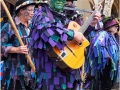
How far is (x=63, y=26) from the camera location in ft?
12.0

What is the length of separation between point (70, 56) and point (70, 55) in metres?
0.01

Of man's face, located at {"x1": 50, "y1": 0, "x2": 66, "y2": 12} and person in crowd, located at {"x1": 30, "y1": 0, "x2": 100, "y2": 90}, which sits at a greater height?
man's face, located at {"x1": 50, "y1": 0, "x2": 66, "y2": 12}

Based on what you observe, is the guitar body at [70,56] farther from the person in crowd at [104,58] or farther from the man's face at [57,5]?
the person in crowd at [104,58]

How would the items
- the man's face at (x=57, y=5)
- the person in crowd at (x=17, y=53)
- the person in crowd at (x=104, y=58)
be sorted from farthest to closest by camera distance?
the person in crowd at (x=104, y=58) → the person in crowd at (x=17, y=53) → the man's face at (x=57, y=5)

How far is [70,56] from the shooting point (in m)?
3.55

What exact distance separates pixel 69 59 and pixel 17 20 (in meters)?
1.09

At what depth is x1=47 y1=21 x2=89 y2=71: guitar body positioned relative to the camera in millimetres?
3463

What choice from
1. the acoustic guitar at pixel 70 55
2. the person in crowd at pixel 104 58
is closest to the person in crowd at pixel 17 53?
the acoustic guitar at pixel 70 55

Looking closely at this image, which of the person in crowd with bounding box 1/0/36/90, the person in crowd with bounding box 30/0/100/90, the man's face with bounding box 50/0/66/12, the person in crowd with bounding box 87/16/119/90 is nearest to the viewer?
the person in crowd with bounding box 30/0/100/90

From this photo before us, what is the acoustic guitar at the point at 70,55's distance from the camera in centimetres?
346

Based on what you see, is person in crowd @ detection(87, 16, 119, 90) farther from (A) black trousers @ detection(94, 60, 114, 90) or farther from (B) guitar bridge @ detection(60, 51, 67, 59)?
(B) guitar bridge @ detection(60, 51, 67, 59)

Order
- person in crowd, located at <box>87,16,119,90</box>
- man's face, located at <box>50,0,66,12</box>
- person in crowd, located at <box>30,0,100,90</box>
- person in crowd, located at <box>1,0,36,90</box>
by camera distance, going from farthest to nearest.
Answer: person in crowd, located at <box>87,16,119,90</box>, person in crowd, located at <box>1,0,36,90</box>, man's face, located at <box>50,0,66,12</box>, person in crowd, located at <box>30,0,100,90</box>

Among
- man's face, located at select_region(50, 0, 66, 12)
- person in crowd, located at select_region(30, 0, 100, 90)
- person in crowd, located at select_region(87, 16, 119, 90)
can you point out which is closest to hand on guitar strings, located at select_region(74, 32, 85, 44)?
person in crowd, located at select_region(30, 0, 100, 90)

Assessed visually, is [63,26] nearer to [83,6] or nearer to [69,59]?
[69,59]
